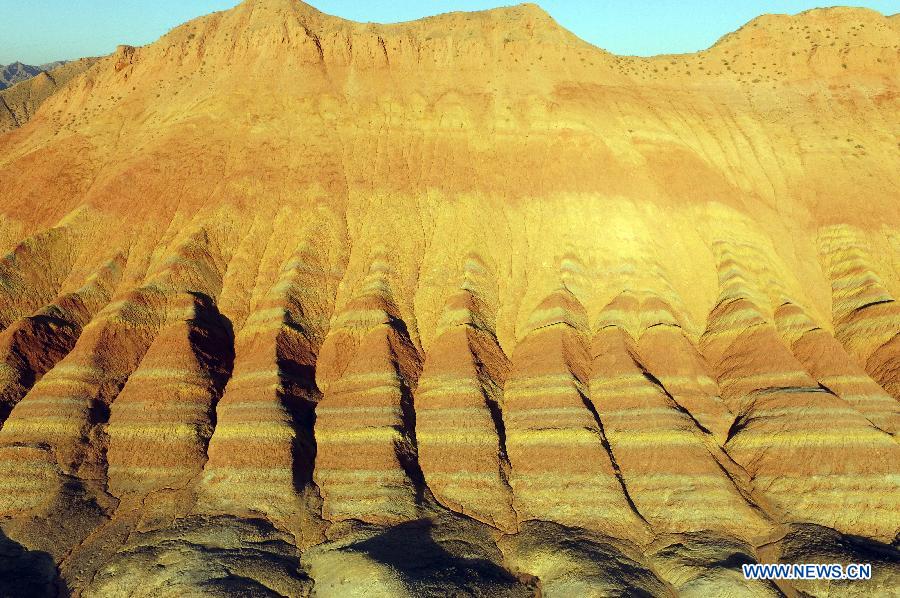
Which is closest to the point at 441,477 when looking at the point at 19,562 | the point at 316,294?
the point at 316,294

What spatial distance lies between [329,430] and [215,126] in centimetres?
2691

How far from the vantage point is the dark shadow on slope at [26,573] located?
22.0 m

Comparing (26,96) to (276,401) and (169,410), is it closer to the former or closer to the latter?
(169,410)

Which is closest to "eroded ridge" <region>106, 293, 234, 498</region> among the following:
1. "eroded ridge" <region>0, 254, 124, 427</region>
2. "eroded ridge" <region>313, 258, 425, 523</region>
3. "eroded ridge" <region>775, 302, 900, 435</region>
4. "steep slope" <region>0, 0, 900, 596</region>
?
"steep slope" <region>0, 0, 900, 596</region>

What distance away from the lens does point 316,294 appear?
36.2m

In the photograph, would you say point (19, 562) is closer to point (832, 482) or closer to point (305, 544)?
point (305, 544)

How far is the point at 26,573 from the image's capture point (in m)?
22.8

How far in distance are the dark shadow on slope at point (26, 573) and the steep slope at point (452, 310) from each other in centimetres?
29

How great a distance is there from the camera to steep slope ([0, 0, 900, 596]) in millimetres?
25703

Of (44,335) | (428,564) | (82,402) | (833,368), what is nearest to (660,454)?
(833,368)

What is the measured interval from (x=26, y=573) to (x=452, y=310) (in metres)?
24.1

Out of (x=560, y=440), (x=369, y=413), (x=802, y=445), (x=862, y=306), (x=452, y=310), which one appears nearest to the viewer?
(x=802, y=445)

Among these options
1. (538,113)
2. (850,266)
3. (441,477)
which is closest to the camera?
(441,477)

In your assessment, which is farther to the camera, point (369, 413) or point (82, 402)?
point (369, 413)
